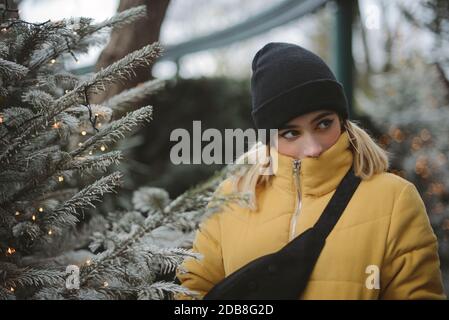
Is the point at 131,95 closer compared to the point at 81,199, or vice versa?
the point at 81,199

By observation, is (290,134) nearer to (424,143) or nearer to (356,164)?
(356,164)

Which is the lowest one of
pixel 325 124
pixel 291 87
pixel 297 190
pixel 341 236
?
pixel 341 236

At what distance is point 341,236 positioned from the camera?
1.72m

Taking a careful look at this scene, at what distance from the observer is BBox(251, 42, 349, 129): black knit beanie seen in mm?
1869

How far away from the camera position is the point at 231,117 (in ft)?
22.7

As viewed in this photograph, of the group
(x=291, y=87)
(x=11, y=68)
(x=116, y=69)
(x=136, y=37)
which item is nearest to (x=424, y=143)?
(x=136, y=37)

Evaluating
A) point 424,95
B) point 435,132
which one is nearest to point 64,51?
point 435,132

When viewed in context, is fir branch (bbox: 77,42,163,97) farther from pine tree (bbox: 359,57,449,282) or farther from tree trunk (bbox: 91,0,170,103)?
pine tree (bbox: 359,57,449,282)

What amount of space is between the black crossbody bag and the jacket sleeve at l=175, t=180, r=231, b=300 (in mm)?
262

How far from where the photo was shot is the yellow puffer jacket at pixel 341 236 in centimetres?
168

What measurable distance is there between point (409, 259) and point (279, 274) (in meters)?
0.41

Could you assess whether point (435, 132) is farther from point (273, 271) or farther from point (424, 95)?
point (273, 271)

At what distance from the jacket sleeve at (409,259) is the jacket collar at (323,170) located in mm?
228

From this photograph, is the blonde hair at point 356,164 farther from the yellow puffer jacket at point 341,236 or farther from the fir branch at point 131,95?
the fir branch at point 131,95
